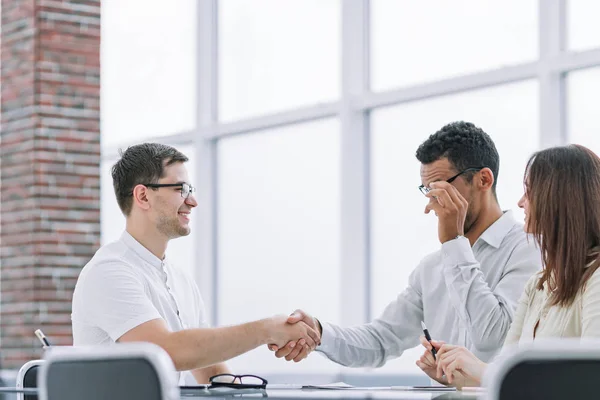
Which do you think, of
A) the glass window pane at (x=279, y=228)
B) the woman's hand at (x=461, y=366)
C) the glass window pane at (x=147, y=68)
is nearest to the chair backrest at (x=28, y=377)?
the woman's hand at (x=461, y=366)

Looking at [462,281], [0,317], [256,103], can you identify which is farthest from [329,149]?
[462,281]

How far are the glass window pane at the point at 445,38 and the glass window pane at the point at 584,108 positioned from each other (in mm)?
304

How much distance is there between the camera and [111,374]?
85.0 inches

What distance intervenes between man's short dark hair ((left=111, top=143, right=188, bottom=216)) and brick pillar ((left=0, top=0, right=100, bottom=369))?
273 cm

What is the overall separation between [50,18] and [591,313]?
15.7 feet

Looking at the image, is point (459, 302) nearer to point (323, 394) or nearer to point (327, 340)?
point (327, 340)

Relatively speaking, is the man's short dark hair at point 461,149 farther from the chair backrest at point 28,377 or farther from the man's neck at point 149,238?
the chair backrest at point 28,377

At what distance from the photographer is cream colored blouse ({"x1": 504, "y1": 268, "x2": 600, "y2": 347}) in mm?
2541

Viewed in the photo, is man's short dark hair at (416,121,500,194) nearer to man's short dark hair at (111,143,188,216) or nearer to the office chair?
man's short dark hair at (111,143,188,216)

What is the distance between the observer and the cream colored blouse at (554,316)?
2541 mm

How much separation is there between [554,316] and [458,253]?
0.62 metres

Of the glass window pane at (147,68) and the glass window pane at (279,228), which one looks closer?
the glass window pane at (279,228)

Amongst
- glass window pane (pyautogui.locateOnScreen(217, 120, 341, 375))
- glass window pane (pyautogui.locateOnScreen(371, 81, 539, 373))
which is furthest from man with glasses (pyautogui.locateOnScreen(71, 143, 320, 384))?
glass window pane (pyautogui.locateOnScreen(217, 120, 341, 375))

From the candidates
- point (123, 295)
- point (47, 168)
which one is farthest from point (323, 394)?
point (47, 168)
